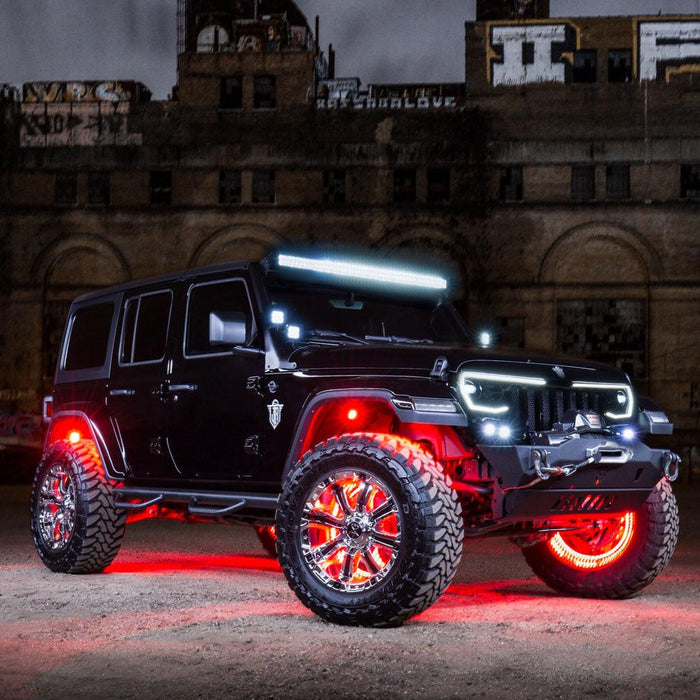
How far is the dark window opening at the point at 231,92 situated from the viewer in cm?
4628

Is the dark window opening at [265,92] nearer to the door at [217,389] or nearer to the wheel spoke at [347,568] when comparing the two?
the door at [217,389]

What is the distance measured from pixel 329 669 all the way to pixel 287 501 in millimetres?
1598

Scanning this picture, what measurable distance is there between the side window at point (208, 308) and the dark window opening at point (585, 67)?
39.7 m

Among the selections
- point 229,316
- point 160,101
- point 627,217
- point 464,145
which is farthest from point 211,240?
point 229,316

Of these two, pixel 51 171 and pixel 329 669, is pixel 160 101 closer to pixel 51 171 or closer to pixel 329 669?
pixel 51 171

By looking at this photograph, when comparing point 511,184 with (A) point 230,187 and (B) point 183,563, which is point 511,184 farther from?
(B) point 183,563

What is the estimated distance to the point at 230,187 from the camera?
4528cm

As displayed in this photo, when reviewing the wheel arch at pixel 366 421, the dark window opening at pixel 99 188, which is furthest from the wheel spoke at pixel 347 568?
the dark window opening at pixel 99 188

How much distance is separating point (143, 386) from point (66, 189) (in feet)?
129

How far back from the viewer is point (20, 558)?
10.4 metres

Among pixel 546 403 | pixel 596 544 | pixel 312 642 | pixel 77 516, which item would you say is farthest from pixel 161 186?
pixel 312 642

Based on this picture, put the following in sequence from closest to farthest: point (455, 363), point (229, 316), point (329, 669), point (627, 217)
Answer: point (329, 669)
point (455, 363)
point (229, 316)
point (627, 217)

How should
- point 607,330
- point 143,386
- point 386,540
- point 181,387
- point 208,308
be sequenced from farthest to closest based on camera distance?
point 607,330 → point 143,386 → point 208,308 → point 181,387 → point 386,540

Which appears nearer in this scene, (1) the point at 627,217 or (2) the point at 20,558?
(2) the point at 20,558
